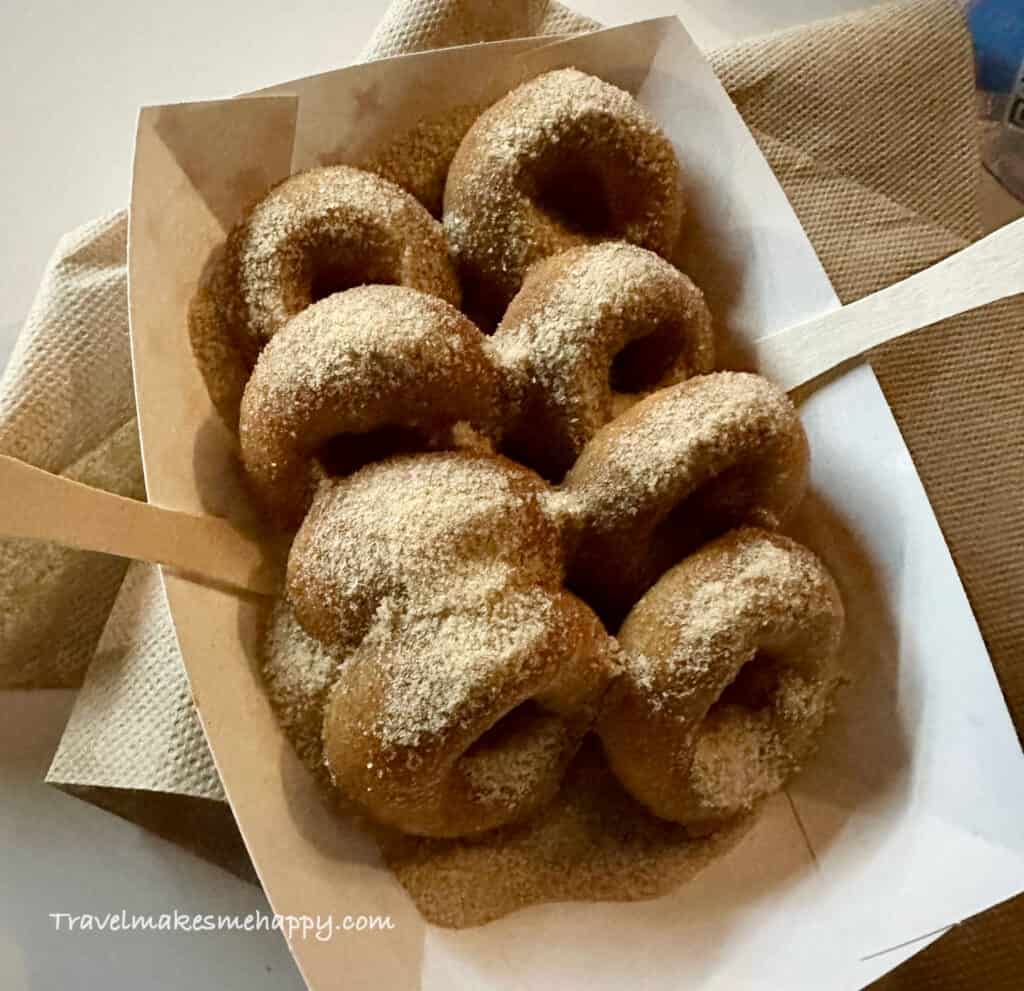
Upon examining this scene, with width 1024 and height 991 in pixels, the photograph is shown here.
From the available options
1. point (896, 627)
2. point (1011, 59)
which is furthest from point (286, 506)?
point (1011, 59)

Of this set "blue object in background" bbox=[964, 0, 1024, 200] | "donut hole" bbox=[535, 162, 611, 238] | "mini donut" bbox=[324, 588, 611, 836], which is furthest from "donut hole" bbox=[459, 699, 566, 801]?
"blue object in background" bbox=[964, 0, 1024, 200]

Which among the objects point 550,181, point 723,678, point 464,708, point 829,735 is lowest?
point 829,735

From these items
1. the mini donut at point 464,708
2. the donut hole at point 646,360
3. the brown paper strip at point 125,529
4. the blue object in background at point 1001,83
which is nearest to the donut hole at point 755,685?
the mini donut at point 464,708

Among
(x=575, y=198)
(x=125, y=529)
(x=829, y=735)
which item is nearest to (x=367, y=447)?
(x=125, y=529)

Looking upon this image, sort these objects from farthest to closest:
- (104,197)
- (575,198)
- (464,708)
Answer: (104,197) < (575,198) < (464,708)

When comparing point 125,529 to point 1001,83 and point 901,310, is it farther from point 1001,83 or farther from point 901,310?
point 1001,83

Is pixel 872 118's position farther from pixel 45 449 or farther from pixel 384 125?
pixel 45 449
